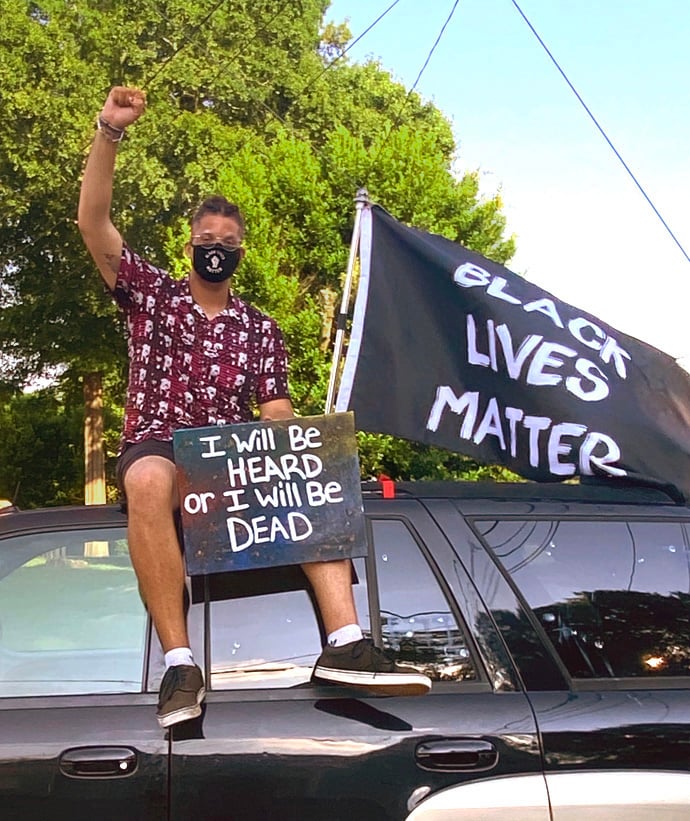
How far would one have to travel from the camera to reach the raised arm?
2709 mm

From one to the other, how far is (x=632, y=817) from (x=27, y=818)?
1.47m

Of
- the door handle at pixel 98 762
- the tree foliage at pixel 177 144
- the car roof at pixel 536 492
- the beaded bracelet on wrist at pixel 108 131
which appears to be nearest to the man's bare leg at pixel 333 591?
the car roof at pixel 536 492

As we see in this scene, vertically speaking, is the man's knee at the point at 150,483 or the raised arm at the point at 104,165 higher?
the raised arm at the point at 104,165

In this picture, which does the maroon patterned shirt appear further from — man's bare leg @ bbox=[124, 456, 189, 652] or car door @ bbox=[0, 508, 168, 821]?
car door @ bbox=[0, 508, 168, 821]

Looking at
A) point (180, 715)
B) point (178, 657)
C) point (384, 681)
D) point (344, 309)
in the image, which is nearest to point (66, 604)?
point (178, 657)

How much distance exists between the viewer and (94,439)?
833 inches

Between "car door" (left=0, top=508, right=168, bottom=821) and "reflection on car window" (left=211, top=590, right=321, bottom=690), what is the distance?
20cm

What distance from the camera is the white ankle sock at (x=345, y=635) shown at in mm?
2361

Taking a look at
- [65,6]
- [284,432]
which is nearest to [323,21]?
[65,6]

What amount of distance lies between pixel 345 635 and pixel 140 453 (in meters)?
0.78

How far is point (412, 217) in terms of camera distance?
1183cm

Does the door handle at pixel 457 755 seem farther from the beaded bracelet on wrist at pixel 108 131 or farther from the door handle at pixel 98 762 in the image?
the beaded bracelet on wrist at pixel 108 131

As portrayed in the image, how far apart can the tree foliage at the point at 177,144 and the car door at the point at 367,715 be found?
9494 millimetres

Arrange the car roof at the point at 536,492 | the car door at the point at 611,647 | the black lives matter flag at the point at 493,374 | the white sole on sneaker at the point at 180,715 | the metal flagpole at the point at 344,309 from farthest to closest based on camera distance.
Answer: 1. the metal flagpole at the point at 344,309
2. the black lives matter flag at the point at 493,374
3. the car roof at the point at 536,492
4. the car door at the point at 611,647
5. the white sole on sneaker at the point at 180,715
